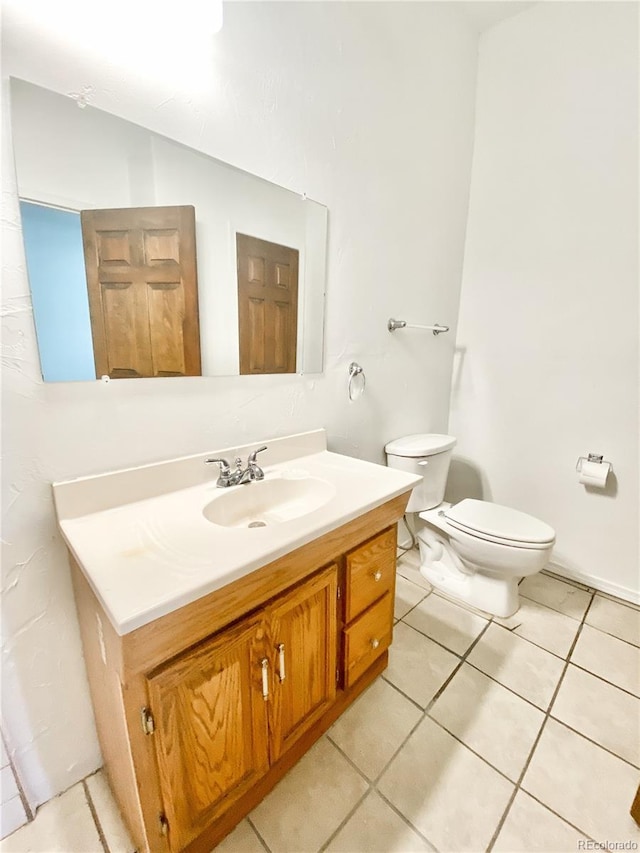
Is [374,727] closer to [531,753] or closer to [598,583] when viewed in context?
[531,753]

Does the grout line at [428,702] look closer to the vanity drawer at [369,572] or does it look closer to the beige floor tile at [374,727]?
the beige floor tile at [374,727]

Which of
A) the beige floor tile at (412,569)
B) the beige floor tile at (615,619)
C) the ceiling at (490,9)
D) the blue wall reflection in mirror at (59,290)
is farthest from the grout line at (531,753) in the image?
the ceiling at (490,9)

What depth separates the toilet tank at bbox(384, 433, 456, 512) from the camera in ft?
5.52

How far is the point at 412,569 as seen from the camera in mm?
1919

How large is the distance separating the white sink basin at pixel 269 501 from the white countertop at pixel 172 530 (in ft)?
0.07

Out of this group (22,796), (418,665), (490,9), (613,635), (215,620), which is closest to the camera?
(215,620)

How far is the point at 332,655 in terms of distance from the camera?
1.01 metres

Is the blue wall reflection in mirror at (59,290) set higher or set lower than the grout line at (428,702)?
higher

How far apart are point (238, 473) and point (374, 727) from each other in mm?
901

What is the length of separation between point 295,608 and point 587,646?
53.4 inches

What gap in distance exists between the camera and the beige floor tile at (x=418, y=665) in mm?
1246

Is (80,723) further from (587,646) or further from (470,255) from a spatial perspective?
(470,255)

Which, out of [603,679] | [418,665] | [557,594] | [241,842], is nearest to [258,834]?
[241,842]

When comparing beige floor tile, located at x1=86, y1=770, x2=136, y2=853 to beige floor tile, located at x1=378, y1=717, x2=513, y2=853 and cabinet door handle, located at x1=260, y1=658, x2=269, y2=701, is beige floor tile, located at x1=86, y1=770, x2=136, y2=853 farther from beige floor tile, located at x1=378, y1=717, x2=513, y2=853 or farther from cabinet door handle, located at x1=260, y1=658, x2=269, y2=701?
beige floor tile, located at x1=378, y1=717, x2=513, y2=853
